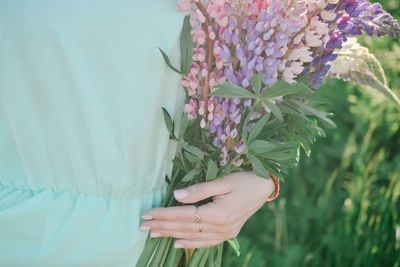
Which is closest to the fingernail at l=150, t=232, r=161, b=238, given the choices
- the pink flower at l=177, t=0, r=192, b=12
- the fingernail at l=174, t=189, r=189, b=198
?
the fingernail at l=174, t=189, r=189, b=198

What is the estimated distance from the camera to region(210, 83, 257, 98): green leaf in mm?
1336

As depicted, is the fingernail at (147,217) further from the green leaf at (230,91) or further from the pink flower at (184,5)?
the pink flower at (184,5)

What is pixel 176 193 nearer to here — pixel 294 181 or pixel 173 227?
pixel 173 227

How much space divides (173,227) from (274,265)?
4.87 feet

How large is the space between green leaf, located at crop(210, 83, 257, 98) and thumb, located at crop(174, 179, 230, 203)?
0.79ft

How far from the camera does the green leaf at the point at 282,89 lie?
1.36 metres

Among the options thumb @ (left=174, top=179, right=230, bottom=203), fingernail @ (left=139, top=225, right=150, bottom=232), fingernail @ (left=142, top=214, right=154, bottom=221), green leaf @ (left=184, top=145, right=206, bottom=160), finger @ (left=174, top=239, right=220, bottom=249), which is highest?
green leaf @ (left=184, top=145, right=206, bottom=160)

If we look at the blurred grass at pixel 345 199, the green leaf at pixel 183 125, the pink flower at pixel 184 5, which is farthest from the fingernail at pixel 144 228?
the blurred grass at pixel 345 199

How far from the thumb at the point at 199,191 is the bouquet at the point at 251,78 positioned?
0.06 ft

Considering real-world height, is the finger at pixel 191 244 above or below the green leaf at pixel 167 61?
below

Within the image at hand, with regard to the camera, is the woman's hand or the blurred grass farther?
the blurred grass

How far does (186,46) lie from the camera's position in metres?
1.43

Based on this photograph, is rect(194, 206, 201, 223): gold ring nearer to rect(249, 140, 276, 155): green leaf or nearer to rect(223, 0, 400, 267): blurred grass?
rect(249, 140, 276, 155): green leaf

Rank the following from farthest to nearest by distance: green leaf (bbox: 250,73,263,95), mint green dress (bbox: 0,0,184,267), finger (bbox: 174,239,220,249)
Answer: finger (bbox: 174,239,220,249)
mint green dress (bbox: 0,0,184,267)
green leaf (bbox: 250,73,263,95)
